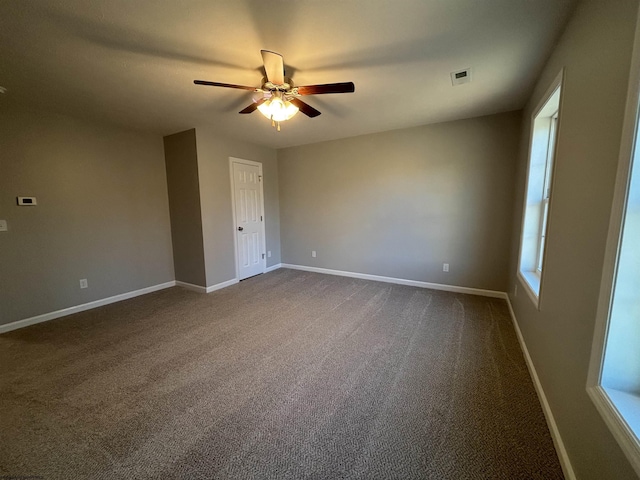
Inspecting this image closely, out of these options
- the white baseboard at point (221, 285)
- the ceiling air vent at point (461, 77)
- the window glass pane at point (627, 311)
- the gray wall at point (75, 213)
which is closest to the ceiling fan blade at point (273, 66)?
the ceiling air vent at point (461, 77)

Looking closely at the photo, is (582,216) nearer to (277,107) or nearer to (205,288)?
(277,107)

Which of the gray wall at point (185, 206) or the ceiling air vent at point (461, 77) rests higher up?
the ceiling air vent at point (461, 77)

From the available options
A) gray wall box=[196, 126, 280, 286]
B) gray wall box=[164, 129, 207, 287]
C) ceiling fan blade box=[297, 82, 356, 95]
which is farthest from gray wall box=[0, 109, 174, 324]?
ceiling fan blade box=[297, 82, 356, 95]

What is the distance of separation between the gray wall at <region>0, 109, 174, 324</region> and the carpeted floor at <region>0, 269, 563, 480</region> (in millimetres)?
497

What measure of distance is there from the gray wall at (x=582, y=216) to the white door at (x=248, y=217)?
392 cm

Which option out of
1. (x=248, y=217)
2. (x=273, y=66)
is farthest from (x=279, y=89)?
(x=248, y=217)

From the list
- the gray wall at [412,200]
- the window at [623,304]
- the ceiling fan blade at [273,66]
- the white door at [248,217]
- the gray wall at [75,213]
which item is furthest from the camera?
the white door at [248,217]

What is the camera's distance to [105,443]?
4.58ft

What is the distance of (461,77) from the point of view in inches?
87.1

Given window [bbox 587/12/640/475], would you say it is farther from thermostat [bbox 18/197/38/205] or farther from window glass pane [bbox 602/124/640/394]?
thermostat [bbox 18/197/38/205]

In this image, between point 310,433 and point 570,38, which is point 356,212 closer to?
point 570,38

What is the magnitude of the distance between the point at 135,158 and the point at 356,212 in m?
3.47

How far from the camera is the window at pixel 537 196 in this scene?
2250mm

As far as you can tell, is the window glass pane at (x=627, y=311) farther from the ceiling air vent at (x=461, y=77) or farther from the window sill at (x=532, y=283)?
the ceiling air vent at (x=461, y=77)
